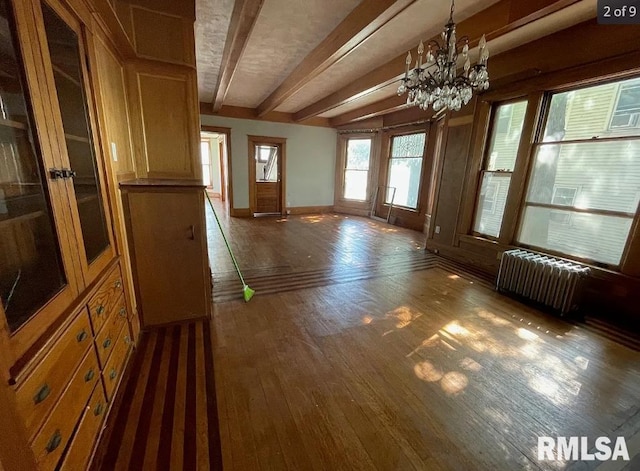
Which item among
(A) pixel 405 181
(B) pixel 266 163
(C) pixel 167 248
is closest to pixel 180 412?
(C) pixel 167 248

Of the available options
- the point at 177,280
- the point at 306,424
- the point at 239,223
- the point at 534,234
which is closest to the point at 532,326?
the point at 534,234

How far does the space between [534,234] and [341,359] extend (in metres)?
3.01

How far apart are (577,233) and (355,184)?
18.4ft

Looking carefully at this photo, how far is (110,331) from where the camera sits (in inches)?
62.2

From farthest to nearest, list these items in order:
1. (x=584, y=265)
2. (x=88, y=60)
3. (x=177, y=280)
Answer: (x=584, y=265) < (x=177, y=280) < (x=88, y=60)

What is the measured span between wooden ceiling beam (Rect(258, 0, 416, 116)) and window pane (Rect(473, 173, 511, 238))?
2560mm

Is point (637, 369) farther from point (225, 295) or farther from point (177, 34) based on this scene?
point (177, 34)

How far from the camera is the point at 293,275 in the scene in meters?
3.53

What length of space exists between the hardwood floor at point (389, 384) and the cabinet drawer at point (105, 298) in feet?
1.75

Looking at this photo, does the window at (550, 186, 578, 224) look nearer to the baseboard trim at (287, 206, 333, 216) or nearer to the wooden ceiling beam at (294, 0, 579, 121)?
the wooden ceiling beam at (294, 0, 579, 121)

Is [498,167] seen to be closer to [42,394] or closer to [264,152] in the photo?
[42,394]

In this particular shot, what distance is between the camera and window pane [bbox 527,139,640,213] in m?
2.55

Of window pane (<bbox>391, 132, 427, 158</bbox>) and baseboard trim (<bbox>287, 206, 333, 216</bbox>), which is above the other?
window pane (<bbox>391, 132, 427, 158</bbox>)

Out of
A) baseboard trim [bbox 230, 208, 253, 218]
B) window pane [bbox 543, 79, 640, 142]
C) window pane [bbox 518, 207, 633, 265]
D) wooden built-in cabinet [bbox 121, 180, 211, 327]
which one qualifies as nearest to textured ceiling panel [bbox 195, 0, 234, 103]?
wooden built-in cabinet [bbox 121, 180, 211, 327]
